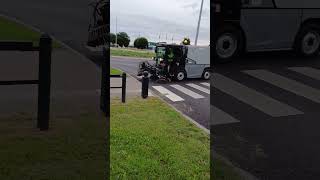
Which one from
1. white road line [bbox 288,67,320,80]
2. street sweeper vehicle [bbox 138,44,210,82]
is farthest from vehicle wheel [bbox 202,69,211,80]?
white road line [bbox 288,67,320,80]

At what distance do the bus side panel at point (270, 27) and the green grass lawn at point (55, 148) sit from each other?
10.4ft

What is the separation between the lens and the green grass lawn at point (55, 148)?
3666 millimetres

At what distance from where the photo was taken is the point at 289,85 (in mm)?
5523

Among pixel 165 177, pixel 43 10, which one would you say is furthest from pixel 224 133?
pixel 43 10

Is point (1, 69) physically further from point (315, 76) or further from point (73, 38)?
point (315, 76)

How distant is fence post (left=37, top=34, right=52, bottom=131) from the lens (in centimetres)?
435

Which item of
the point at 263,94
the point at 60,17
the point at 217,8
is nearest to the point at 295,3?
the point at 217,8

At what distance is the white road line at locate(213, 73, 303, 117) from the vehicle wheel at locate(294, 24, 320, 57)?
1588 mm

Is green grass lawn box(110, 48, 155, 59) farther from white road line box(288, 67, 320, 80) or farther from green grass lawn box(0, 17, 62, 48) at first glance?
white road line box(288, 67, 320, 80)

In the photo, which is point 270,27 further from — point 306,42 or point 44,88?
point 44,88

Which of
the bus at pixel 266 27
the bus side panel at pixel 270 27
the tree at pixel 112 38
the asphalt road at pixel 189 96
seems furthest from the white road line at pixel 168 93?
the bus side panel at pixel 270 27

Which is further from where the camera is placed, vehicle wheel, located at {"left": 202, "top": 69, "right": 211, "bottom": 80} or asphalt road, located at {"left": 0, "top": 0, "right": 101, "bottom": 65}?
vehicle wheel, located at {"left": 202, "top": 69, "right": 211, "bottom": 80}

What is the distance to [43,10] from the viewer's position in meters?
3.75

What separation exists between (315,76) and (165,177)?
3.42m
